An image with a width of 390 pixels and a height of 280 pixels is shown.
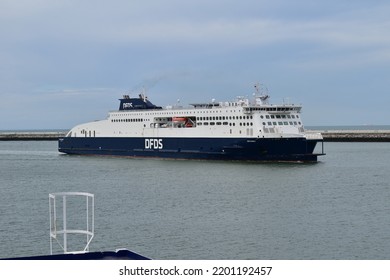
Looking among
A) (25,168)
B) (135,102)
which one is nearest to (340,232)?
(25,168)

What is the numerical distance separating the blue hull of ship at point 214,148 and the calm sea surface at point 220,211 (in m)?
2.30

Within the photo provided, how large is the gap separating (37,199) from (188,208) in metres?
6.91

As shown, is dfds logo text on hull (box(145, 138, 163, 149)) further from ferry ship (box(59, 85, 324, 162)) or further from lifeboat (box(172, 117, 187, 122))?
lifeboat (box(172, 117, 187, 122))

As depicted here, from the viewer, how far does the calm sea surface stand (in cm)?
1526

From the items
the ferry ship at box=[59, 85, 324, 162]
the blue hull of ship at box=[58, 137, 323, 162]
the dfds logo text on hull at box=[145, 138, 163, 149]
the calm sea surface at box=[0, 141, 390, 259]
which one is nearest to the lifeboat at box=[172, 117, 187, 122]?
the ferry ship at box=[59, 85, 324, 162]

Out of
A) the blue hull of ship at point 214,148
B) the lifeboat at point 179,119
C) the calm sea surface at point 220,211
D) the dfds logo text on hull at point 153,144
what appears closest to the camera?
the calm sea surface at point 220,211

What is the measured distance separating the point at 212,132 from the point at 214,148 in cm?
121

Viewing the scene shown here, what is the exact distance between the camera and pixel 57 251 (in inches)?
565

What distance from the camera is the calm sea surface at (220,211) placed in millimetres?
15258

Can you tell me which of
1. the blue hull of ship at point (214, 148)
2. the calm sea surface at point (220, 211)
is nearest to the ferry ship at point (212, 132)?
the blue hull of ship at point (214, 148)

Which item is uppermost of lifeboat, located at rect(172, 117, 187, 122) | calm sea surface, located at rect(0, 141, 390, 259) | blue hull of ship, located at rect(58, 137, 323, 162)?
lifeboat, located at rect(172, 117, 187, 122)

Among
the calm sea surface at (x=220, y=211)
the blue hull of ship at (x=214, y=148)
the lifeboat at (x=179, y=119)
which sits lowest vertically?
the calm sea surface at (x=220, y=211)

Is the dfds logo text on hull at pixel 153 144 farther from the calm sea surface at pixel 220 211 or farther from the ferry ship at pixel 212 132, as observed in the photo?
the calm sea surface at pixel 220 211

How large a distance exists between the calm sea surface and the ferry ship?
2457 millimetres
